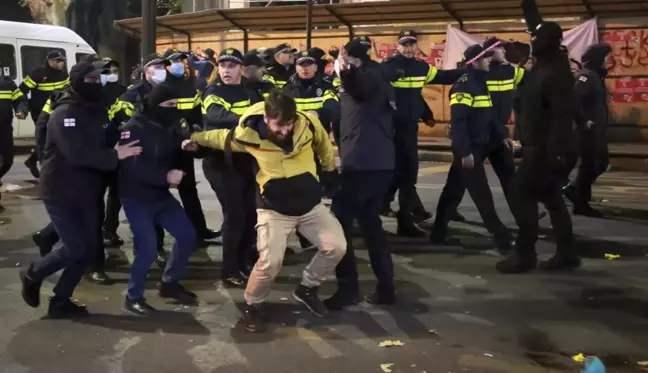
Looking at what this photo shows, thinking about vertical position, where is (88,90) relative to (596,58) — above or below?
below

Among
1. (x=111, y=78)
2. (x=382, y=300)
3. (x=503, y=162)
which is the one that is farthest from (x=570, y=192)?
(x=111, y=78)

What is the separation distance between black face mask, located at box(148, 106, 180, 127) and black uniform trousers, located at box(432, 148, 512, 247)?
114 inches

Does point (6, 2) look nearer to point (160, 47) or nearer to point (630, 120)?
point (160, 47)

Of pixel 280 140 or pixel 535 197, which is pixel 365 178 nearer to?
pixel 280 140

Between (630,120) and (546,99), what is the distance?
11680mm

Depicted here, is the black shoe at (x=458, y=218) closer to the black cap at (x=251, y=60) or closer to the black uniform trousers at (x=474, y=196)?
the black uniform trousers at (x=474, y=196)

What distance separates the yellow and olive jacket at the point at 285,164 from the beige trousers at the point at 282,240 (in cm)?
7

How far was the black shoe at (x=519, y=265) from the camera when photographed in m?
7.14

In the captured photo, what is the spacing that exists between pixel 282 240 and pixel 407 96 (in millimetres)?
3431

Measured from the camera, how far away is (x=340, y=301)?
6.10m

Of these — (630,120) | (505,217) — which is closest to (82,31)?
(630,120)

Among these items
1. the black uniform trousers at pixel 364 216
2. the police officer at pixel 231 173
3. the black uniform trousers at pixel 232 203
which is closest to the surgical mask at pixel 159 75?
the police officer at pixel 231 173

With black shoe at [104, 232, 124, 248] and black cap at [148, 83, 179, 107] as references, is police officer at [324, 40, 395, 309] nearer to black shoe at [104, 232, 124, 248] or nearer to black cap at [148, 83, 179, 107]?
black cap at [148, 83, 179, 107]

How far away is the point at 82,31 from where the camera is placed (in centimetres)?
3056
